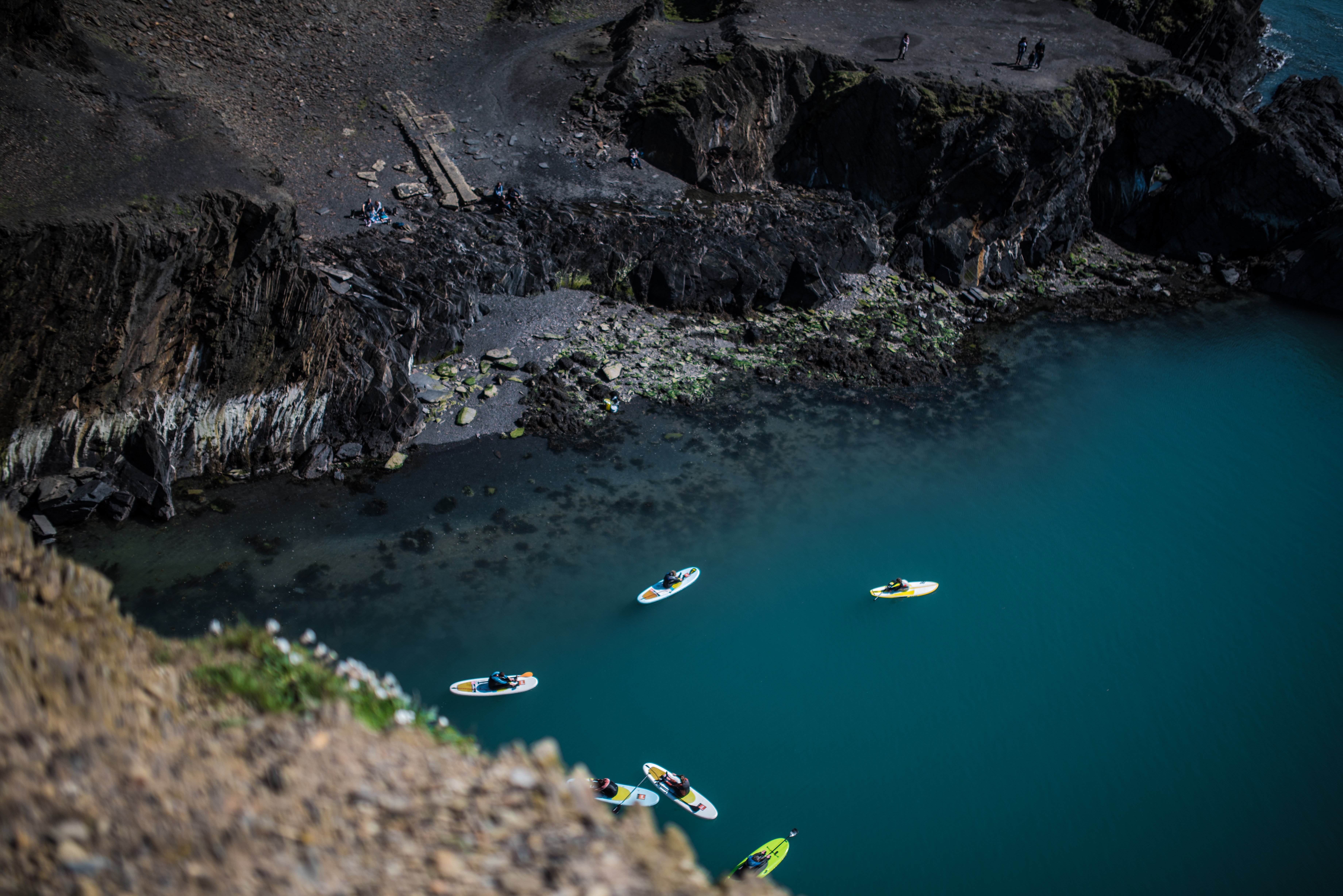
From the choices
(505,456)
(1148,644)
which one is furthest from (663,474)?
(1148,644)

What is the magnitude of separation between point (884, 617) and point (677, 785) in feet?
33.5

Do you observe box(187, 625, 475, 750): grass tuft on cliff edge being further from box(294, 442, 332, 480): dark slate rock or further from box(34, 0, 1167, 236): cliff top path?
box(34, 0, 1167, 236): cliff top path

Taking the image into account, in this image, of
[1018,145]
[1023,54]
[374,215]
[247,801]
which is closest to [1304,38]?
[1023,54]

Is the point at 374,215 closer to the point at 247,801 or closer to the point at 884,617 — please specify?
the point at 884,617

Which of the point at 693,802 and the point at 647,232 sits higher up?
the point at 647,232

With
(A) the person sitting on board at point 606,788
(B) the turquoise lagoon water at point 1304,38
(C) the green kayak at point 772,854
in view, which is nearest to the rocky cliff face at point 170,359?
(A) the person sitting on board at point 606,788

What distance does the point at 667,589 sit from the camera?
25.7 meters

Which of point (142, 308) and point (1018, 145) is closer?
point (142, 308)

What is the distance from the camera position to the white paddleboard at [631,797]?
64.9 ft

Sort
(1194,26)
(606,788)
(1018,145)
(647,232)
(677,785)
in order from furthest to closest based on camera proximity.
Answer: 1. (1194,26)
2. (1018,145)
3. (647,232)
4. (677,785)
5. (606,788)

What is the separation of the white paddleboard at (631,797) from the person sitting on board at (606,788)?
0.06 ft

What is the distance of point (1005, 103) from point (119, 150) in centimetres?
4456

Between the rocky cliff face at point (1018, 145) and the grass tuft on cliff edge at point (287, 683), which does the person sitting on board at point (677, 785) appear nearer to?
the grass tuft on cliff edge at point (287, 683)

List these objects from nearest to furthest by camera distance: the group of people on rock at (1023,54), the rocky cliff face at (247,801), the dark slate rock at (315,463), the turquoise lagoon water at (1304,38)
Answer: the rocky cliff face at (247,801) → the dark slate rock at (315,463) → the group of people on rock at (1023,54) → the turquoise lagoon water at (1304,38)
